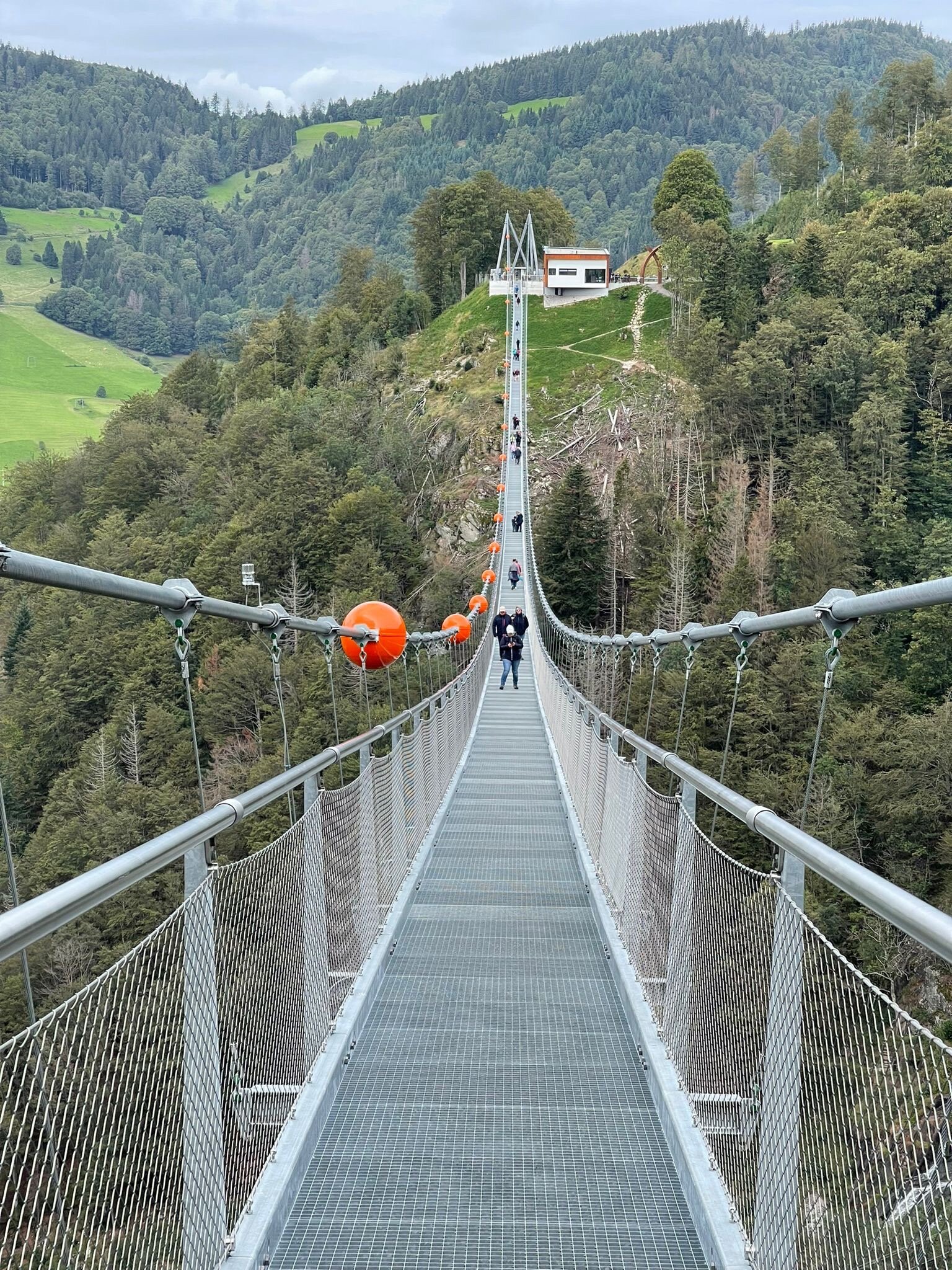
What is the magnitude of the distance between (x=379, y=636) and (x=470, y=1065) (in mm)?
6037

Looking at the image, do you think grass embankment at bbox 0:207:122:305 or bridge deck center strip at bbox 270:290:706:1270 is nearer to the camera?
bridge deck center strip at bbox 270:290:706:1270

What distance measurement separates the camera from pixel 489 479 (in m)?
59.3

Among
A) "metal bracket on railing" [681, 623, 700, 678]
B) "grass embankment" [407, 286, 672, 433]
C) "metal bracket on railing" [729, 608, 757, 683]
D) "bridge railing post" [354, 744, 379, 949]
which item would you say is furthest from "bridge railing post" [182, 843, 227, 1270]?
"grass embankment" [407, 286, 672, 433]

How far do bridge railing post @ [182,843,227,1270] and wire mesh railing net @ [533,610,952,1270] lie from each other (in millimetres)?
1192

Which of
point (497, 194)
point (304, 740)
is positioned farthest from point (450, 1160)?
point (497, 194)

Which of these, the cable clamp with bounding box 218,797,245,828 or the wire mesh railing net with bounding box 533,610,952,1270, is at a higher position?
the cable clamp with bounding box 218,797,245,828

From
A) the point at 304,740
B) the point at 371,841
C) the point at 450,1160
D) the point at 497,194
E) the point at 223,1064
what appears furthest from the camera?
the point at 497,194

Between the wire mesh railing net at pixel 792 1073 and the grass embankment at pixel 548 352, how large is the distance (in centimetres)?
6014

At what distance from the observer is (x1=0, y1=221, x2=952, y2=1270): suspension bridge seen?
2057 mm

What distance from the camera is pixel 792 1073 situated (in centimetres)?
271

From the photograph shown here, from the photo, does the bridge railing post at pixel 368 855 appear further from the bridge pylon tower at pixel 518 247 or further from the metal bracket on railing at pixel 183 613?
the bridge pylon tower at pixel 518 247

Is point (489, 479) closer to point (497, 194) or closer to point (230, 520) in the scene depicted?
point (230, 520)

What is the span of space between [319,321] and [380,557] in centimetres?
4291

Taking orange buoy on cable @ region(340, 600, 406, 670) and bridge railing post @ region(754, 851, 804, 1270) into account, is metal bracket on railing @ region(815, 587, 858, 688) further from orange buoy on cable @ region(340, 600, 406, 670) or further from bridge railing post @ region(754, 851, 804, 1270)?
orange buoy on cable @ region(340, 600, 406, 670)
